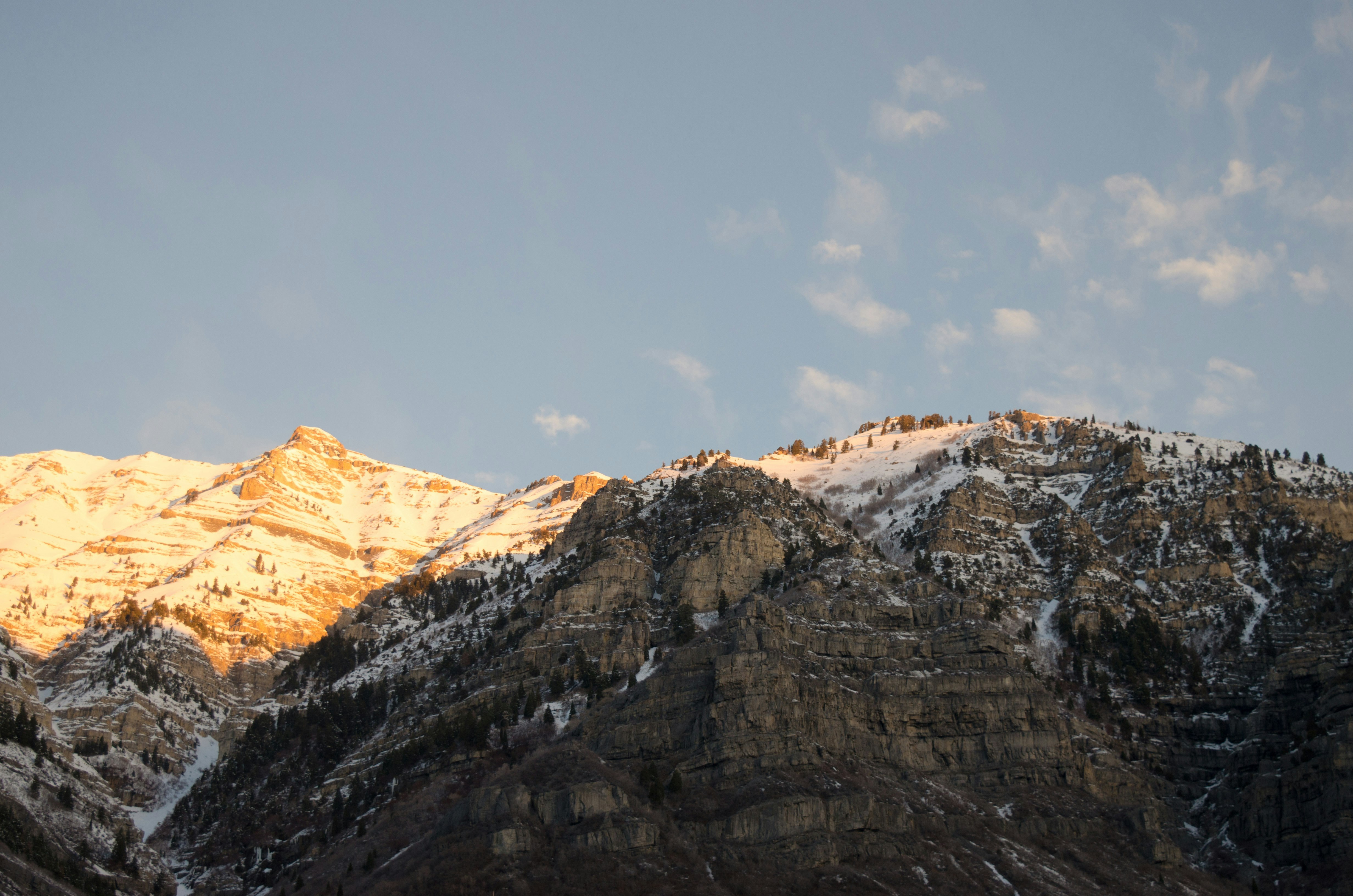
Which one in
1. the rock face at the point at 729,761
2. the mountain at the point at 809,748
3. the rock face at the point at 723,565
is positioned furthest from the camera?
the rock face at the point at 723,565

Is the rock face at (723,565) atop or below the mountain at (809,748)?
atop

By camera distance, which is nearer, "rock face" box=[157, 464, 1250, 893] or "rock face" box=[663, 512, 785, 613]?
"rock face" box=[157, 464, 1250, 893]

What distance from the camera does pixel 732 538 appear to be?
642 ft

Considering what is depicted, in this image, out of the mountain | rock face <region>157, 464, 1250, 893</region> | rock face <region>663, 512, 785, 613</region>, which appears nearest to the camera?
rock face <region>157, 464, 1250, 893</region>

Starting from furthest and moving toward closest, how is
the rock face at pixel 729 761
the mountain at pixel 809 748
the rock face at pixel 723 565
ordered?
the rock face at pixel 723 565
the mountain at pixel 809 748
the rock face at pixel 729 761

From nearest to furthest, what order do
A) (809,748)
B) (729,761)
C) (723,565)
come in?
(729,761) < (809,748) < (723,565)

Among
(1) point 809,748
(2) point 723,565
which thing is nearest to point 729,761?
(1) point 809,748

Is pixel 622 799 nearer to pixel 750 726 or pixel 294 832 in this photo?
pixel 750 726

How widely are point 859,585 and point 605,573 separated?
42.3 m

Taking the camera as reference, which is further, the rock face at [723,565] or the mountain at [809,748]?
the rock face at [723,565]

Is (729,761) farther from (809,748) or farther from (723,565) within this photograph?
(723,565)

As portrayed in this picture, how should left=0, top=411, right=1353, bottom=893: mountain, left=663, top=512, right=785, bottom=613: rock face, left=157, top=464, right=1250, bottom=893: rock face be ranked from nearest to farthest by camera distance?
1. left=157, top=464, right=1250, bottom=893: rock face
2. left=0, top=411, right=1353, bottom=893: mountain
3. left=663, top=512, right=785, bottom=613: rock face

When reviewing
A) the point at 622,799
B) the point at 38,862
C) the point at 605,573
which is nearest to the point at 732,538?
the point at 605,573

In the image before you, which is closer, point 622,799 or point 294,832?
point 622,799
